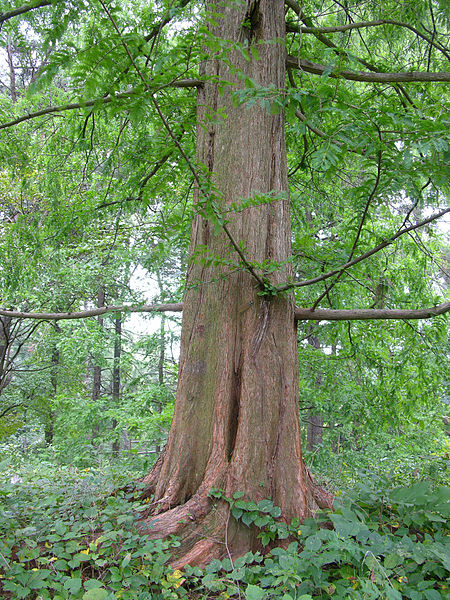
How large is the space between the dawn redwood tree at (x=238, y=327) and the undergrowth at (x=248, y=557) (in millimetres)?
148

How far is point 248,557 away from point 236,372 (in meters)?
1.03

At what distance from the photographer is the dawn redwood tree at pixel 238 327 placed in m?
2.32

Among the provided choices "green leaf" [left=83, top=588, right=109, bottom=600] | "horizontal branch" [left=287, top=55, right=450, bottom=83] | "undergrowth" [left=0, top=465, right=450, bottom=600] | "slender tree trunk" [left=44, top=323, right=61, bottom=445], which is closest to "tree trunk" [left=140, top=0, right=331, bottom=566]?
"undergrowth" [left=0, top=465, right=450, bottom=600]

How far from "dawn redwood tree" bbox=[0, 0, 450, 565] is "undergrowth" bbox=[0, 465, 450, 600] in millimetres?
148

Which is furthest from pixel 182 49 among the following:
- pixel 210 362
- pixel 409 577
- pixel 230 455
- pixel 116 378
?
pixel 116 378

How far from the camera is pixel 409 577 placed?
194cm

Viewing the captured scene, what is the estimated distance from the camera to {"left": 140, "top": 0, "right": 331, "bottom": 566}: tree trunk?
2416 mm

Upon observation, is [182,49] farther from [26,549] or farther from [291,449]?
[26,549]

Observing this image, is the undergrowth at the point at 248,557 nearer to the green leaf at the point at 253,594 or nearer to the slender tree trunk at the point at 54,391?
the green leaf at the point at 253,594

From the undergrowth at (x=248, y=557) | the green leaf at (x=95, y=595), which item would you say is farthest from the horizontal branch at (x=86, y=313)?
the green leaf at (x=95, y=595)

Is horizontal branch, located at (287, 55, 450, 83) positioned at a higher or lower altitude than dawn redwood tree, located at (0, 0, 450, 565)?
higher

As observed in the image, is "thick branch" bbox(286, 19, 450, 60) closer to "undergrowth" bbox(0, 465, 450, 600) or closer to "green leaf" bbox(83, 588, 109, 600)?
"undergrowth" bbox(0, 465, 450, 600)

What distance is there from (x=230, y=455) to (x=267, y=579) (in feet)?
2.47

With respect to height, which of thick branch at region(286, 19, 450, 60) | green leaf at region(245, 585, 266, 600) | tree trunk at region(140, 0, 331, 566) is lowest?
green leaf at region(245, 585, 266, 600)
